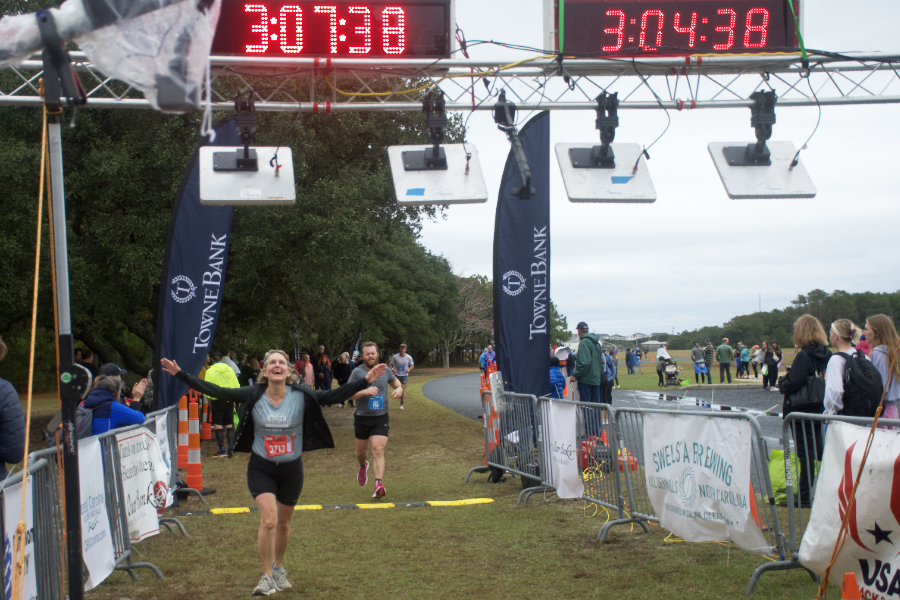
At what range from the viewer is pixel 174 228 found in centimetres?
1055

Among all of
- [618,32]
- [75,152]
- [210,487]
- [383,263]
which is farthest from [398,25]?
[383,263]

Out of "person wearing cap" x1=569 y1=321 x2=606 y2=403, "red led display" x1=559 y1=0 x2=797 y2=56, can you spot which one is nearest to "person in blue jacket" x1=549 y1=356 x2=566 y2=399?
"person wearing cap" x1=569 y1=321 x2=606 y2=403

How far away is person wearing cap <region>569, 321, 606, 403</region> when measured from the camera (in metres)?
11.8

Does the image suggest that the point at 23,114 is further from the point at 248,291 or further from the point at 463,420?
the point at 463,420

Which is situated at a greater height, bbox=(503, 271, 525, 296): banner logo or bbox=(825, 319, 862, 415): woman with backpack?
bbox=(503, 271, 525, 296): banner logo

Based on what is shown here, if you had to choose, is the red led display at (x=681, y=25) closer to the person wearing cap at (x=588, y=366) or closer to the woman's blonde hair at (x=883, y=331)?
the woman's blonde hair at (x=883, y=331)

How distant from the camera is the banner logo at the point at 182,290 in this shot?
10492 mm

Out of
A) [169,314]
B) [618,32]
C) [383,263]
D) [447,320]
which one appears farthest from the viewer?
[447,320]

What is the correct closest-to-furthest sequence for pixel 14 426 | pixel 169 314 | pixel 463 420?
pixel 14 426 < pixel 169 314 < pixel 463 420

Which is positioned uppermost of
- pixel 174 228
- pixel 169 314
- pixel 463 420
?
pixel 174 228

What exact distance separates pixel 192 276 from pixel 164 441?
2938mm

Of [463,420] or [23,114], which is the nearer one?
[23,114]

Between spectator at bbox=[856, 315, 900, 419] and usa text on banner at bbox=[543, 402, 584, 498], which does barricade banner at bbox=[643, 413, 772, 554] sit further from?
spectator at bbox=[856, 315, 900, 419]

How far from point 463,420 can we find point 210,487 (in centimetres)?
1038
